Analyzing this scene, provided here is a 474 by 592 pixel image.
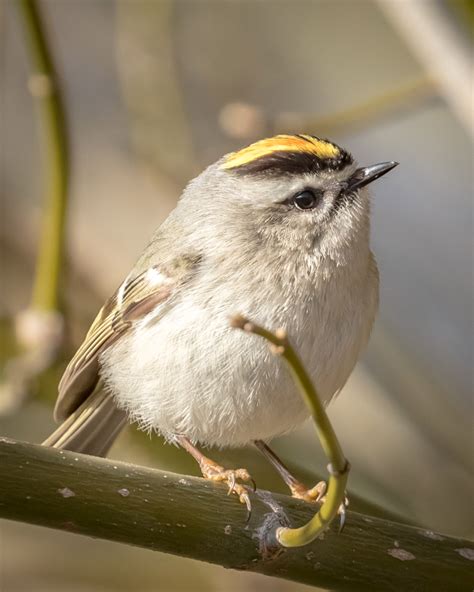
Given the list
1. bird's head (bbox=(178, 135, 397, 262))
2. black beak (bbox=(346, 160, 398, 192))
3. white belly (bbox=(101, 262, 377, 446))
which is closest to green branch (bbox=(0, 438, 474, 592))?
white belly (bbox=(101, 262, 377, 446))

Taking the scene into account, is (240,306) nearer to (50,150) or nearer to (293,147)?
(293,147)

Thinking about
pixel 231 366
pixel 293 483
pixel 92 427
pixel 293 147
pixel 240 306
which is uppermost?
pixel 293 147

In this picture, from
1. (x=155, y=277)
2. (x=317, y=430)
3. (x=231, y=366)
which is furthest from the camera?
(x=155, y=277)

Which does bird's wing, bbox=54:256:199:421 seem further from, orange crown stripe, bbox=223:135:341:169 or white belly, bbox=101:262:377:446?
orange crown stripe, bbox=223:135:341:169

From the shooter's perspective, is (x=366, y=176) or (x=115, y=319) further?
(x=115, y=319)

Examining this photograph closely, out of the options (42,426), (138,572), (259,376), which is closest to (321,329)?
(259,376)

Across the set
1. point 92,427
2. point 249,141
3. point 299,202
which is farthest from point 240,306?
point 249,141

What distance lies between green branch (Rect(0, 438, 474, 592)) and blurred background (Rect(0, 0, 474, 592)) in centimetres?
46

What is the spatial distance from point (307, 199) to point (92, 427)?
0.83 meters

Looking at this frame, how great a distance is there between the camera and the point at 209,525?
178cm

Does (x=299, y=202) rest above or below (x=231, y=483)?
above

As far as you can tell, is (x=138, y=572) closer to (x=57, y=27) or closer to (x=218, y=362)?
(x=218, y=362)

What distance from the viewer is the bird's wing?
7.86ft

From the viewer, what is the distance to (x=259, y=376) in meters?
2.16
